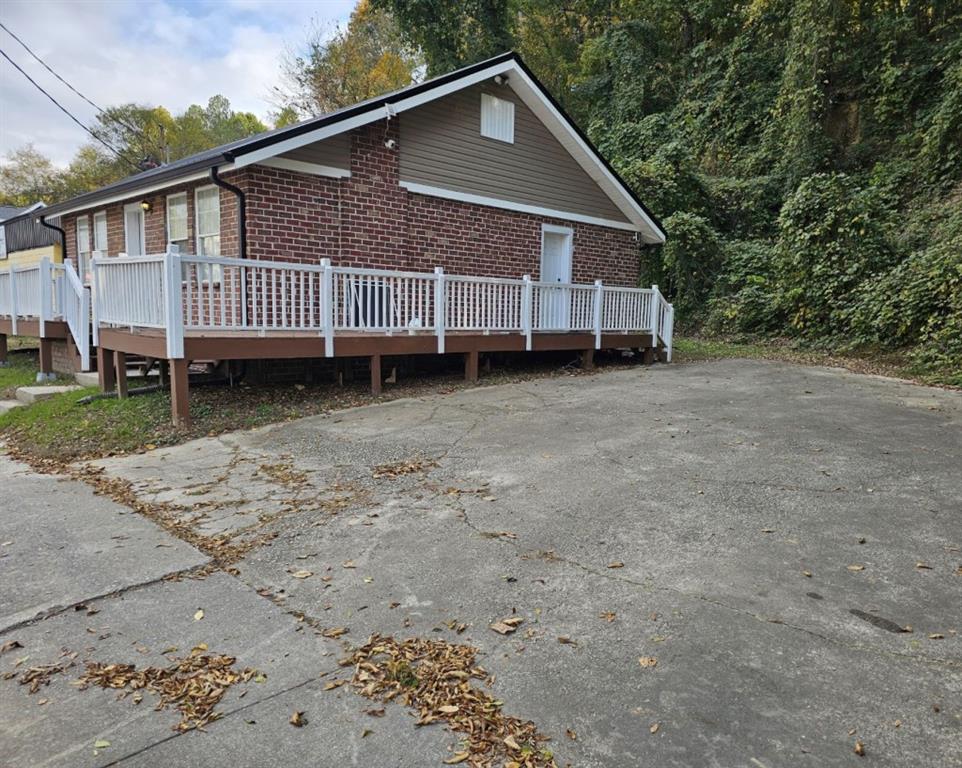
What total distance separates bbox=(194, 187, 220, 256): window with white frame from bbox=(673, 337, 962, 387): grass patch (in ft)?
29.4

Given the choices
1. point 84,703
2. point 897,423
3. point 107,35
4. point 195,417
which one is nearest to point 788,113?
point 897,423

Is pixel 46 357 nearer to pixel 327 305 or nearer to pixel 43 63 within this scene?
pixel 327 305

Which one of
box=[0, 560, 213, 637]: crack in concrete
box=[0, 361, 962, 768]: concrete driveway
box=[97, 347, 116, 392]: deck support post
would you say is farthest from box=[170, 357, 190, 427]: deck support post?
box=[0, 560, 213, 637]: crack in concrete

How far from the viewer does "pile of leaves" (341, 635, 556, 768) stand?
6.99ft

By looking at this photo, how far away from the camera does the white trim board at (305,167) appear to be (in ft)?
29.0

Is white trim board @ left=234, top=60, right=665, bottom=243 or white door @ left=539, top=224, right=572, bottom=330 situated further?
white door @ left=539, top=224, right=572, bottom=330

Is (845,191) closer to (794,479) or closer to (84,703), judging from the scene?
(794,479)

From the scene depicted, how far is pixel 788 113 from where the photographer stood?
17625 millimetres

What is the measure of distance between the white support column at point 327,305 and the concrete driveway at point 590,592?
1.76m

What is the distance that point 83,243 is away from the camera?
13.9 m

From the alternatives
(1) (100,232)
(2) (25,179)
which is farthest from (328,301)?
(2) (25,179)

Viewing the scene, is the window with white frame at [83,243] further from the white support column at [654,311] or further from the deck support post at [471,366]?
the white support column at [654,311]

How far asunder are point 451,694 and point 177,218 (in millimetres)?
10479

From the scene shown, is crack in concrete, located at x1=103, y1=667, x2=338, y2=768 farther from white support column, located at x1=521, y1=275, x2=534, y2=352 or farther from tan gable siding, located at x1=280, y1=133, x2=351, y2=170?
white support column, located at x1=521, y1=275, x2=534, y2=352
